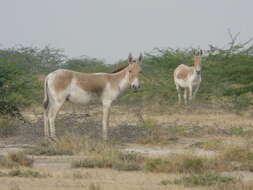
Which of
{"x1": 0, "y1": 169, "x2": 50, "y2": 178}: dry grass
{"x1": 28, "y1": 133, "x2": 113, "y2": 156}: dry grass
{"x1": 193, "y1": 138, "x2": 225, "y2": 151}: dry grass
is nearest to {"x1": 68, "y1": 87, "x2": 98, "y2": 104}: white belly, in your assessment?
{"x1": 28, "y1": 133, "x2": 113, "y2": 156}: dry grass

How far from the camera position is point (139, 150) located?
15281 mm

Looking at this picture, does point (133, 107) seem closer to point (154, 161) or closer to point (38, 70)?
point (38, 70)

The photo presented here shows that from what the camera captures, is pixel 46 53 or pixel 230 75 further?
pixel 46 53

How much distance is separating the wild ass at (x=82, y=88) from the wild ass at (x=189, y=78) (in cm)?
968

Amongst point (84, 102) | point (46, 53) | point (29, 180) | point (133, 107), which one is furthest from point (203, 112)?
point (46, 53)

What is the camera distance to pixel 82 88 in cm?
1686

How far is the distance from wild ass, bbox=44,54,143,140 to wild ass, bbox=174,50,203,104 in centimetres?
968

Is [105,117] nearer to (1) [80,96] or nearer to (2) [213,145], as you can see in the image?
(1) [80,96]

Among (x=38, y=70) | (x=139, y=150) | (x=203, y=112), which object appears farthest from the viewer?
(x=38, y=70)

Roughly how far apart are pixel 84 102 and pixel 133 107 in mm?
10338

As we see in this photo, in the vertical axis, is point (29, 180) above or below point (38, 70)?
below

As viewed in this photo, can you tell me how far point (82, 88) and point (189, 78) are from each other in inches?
435

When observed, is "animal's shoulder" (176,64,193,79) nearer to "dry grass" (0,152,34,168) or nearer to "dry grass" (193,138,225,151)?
"dry grass" (193,138,225,151)

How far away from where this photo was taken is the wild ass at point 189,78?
1053 inches
